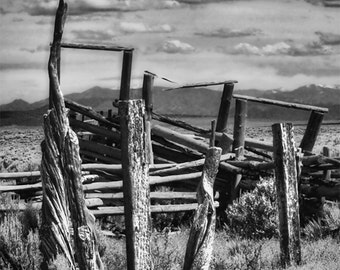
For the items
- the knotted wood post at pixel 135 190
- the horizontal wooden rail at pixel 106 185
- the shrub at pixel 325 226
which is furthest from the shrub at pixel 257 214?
the knotted wood post at pixel 135 190

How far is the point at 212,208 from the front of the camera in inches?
271

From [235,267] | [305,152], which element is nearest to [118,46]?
[305,152]

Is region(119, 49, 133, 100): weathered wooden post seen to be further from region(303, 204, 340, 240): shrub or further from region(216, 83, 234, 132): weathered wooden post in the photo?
region(303, 204, 340, 240): shrub

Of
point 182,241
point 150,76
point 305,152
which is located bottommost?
point 182,241

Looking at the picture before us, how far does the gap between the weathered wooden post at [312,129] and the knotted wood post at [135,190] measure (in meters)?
5.18

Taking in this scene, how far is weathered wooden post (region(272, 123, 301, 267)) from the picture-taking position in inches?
312

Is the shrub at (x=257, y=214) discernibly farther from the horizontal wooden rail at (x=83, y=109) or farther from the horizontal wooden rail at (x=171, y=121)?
the horizontal wooden rail at (x=83, y=109)

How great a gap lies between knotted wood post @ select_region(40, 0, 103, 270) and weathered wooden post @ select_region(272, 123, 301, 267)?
2286mm

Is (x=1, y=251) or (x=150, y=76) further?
(x=150, y=76)

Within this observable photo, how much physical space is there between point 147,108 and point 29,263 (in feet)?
15.7

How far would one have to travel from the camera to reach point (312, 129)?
1123 centimetres

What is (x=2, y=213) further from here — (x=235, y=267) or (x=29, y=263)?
(x=235, y=267)

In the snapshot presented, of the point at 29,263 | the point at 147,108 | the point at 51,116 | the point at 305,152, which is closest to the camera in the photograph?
the point at 51,116

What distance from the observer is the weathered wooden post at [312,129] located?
36.6 feet
